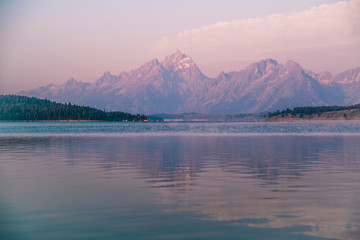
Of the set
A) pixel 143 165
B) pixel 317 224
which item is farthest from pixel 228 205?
pixel 143 165

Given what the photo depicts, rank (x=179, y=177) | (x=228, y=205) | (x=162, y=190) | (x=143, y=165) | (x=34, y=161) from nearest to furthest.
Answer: (x=228, y=205)
(x=162, y=190)
(x=179, y=177)
(x=143, y=165)
(x=34, y=161)

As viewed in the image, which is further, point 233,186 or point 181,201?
point 233,186

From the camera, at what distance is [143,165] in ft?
162

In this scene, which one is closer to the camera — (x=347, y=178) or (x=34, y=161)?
(x=347, y=178)

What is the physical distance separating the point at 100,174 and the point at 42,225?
1910 cm

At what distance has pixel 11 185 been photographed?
3569 cm

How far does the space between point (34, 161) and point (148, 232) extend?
3755 cm

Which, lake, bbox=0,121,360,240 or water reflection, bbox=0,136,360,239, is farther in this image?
water reflection, bbox=0,136,360,239

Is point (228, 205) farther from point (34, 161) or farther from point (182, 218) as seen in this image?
point (34, 161)

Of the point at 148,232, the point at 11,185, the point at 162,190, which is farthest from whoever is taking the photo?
the point at 11,185

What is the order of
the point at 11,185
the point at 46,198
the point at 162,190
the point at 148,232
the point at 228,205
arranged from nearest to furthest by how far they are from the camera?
1. the point at 148,232
2. the point at 228,205
3. the point at 46,198
4. the point at 162,190
5. the point at 11,185

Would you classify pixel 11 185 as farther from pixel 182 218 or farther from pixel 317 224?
pixel 317 224

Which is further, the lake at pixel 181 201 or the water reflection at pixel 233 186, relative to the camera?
the water reflection at pixel 233 186

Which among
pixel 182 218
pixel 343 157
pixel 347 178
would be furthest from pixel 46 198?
pixel 343 157
